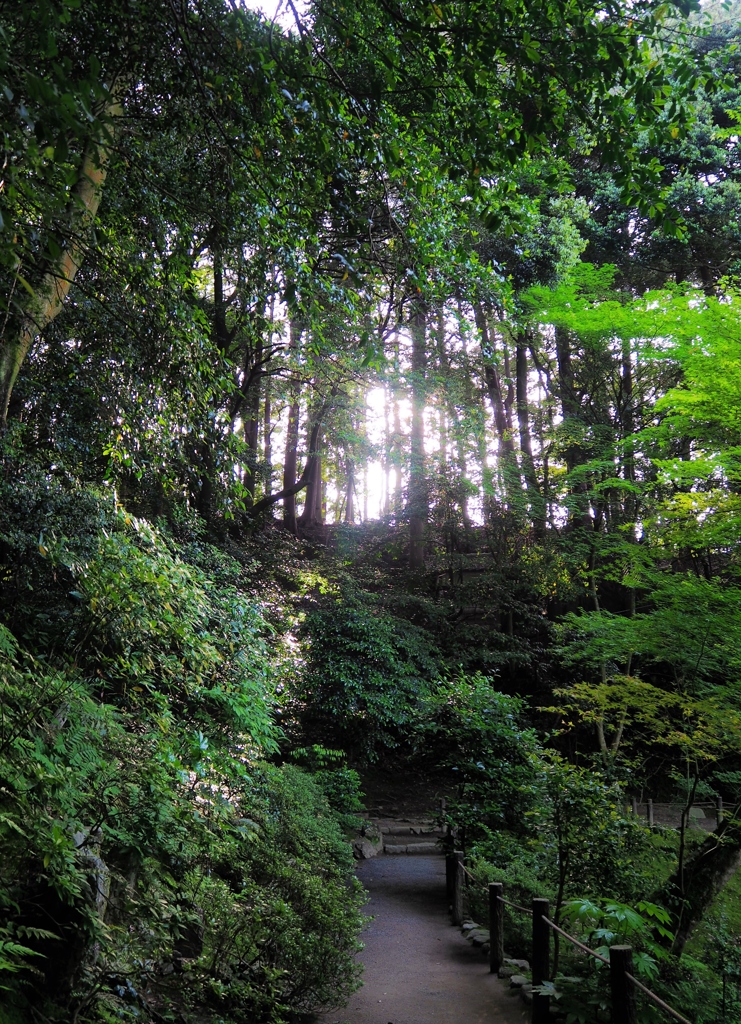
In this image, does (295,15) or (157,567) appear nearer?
(295,15)

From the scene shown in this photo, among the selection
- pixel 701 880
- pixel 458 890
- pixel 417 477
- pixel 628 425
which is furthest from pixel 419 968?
pixel 417 477

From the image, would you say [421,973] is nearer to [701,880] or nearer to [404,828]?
[701,880]

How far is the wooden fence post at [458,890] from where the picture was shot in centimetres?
834

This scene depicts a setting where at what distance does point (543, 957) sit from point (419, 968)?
193 cm

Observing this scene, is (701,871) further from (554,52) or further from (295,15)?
(295,15)

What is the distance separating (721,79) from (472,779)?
892 centimetres

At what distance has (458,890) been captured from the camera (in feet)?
27.6

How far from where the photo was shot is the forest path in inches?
215

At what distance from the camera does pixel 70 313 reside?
6.01 meters

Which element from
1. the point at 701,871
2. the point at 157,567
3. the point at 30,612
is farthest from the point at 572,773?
the point at 30,612

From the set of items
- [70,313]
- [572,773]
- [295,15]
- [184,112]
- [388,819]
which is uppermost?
[184,112]

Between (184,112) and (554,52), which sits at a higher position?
(184,112)

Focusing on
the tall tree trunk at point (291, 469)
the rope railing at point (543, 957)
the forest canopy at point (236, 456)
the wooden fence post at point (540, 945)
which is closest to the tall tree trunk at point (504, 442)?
the forest canopy at point (236, 456)

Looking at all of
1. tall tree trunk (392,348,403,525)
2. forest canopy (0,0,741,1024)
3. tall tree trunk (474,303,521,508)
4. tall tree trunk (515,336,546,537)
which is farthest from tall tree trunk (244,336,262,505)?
tall tree trunk (515,336,546,537)
